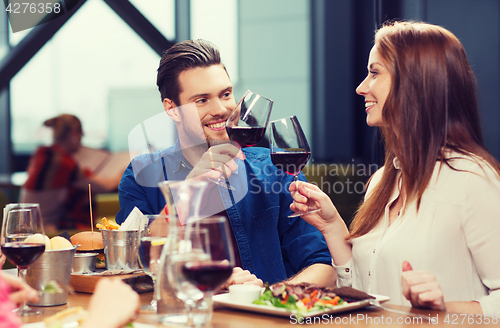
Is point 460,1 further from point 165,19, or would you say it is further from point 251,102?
point 251,102

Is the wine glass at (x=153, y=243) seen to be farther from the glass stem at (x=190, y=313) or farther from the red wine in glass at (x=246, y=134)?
the red wine in glass at (x=246, y=134)

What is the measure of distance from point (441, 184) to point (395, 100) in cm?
29

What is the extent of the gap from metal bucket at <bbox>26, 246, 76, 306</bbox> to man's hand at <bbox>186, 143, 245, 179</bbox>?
46cm

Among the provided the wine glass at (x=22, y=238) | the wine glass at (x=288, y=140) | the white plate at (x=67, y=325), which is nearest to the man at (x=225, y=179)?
the wine glass at (x=288, y=140)

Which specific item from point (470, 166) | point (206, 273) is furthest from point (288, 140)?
point (206, 273)

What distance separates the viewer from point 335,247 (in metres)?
1.54

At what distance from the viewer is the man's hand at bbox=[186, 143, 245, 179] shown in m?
1.41

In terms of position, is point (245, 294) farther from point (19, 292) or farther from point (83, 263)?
point (83, 263)

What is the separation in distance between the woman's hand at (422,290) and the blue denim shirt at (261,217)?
0.65 metres

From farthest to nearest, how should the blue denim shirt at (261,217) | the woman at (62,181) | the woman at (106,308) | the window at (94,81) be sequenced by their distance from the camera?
the window at (94,81) → the woman at (62,181) → the blue denim shirt at (261,217) → the woman at (106,308)

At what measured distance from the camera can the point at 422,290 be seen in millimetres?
1039

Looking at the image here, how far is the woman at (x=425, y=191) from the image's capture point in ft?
4.19

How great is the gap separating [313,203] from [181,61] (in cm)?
96
